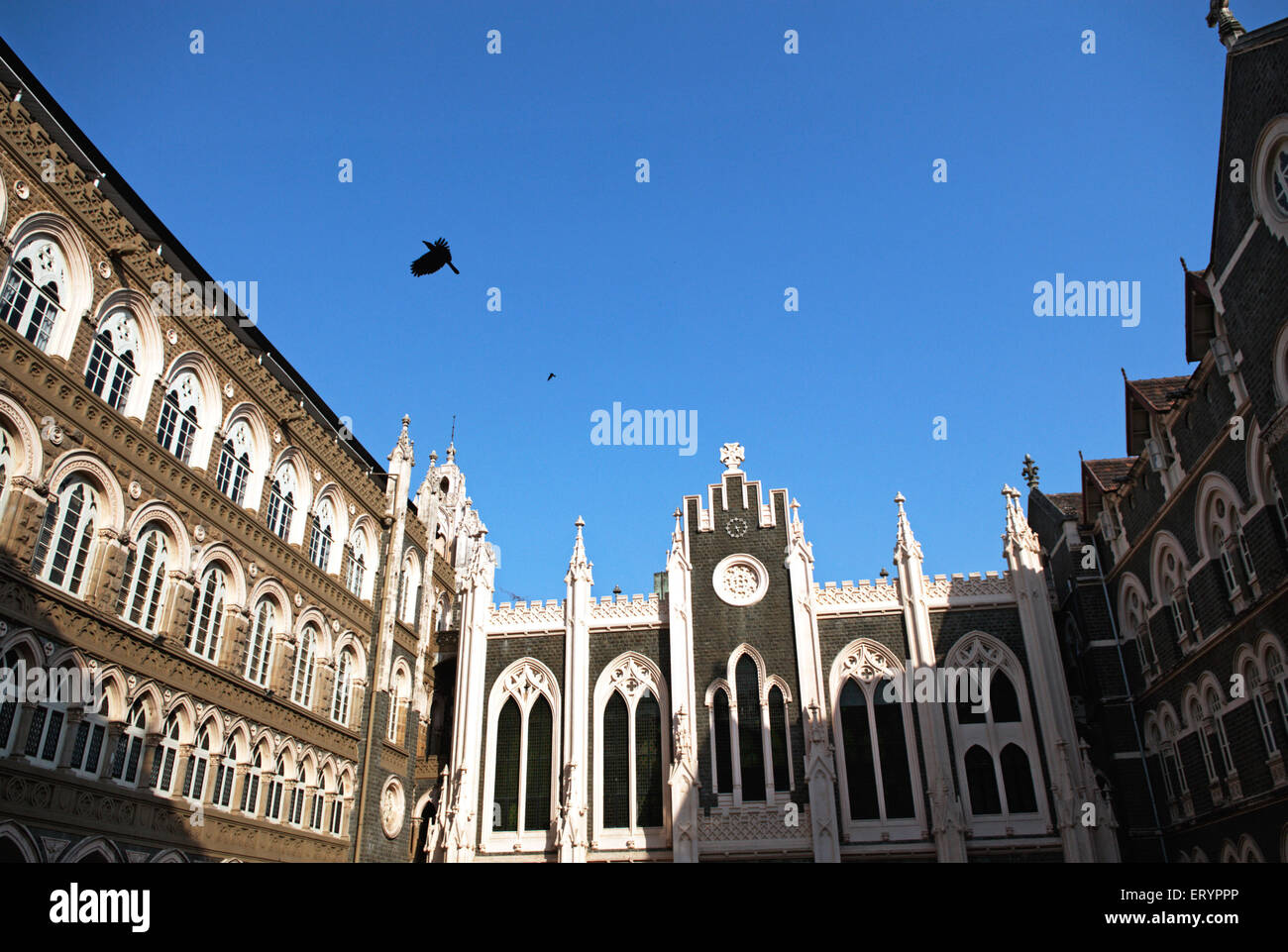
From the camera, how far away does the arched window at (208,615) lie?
877 inches

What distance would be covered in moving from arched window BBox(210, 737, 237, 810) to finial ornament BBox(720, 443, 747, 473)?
20.3 metres

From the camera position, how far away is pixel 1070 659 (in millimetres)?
33594

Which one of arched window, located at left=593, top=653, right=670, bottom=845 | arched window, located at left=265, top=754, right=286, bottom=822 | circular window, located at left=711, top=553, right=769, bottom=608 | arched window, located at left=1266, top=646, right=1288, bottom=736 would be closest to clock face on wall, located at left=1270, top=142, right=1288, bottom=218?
arched window, located at left=1266, top=646, right=1288, bottom=736

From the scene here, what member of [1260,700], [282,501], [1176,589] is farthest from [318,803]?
[1176,589]

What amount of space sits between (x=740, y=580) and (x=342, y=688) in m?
14.3

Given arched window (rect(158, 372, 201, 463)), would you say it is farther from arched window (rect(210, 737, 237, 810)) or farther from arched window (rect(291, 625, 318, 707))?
arched window (rect(210, 737, 237, 810))

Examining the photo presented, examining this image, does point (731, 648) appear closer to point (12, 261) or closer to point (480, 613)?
point (480, 613)

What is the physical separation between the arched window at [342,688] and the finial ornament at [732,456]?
15.6m

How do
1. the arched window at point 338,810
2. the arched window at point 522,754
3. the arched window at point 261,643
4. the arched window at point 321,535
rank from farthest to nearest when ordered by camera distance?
the arched window at point 522,754 < the arched window at point 321,535 < the arched window at point 338,810 < the arched window at point 261,643

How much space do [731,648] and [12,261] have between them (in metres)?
24.0

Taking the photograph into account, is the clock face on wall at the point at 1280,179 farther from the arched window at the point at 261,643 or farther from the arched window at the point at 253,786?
the arched window at the point at 253,786

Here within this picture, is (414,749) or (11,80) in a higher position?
(11,80)

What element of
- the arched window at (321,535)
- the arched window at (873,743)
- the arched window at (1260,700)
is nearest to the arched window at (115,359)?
the arched window at (321,535)
